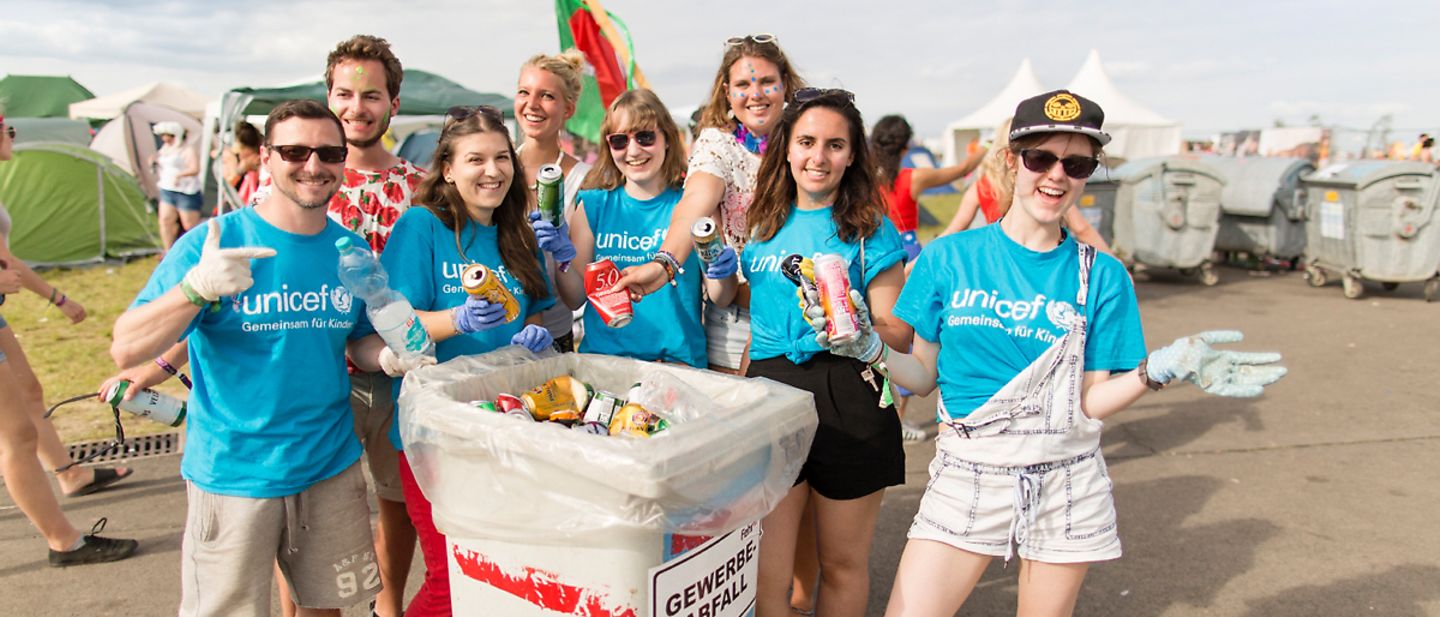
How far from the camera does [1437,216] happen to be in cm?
930

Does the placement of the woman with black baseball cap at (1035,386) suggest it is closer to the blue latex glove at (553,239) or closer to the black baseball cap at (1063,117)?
the black baseball cap at (1063,117)

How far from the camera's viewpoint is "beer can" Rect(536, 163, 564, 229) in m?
2.53

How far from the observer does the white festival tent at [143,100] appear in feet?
68.0

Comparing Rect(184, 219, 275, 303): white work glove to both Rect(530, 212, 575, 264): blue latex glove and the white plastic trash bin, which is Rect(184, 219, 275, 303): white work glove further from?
Rect(530, 212, 575, 264): blue latex glove

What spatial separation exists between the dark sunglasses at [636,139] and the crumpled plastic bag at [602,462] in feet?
3.35

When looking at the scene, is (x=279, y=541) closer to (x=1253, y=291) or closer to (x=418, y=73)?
(x=418, y=73)

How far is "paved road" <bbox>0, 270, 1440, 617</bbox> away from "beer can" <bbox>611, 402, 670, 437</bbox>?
6.27 ft

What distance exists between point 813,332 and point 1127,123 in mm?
23776

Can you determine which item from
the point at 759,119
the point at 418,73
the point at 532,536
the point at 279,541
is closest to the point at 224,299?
the point at 279,541

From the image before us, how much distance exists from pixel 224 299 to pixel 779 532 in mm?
1634

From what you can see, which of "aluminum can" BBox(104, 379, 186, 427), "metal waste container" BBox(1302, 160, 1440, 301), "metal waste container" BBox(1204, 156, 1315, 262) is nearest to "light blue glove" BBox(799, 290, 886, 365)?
"aluminum can" BBox(104, 379, 186, 427)

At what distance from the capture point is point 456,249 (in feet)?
8.42

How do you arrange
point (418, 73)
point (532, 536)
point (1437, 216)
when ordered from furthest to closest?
1. point (418, 73)
2. point (1437, 216)
3. point (532, 536)

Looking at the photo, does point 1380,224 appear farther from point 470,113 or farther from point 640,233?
point 470,113
